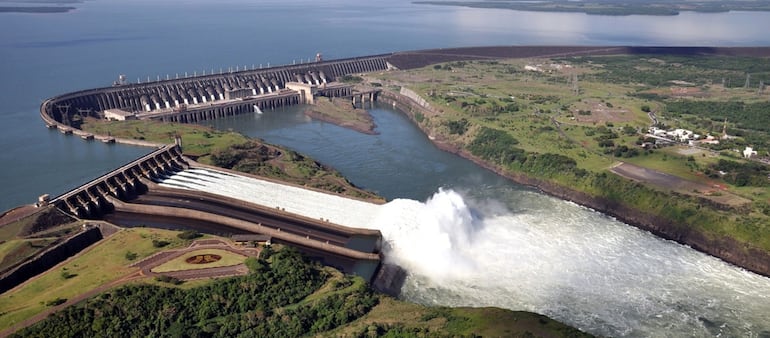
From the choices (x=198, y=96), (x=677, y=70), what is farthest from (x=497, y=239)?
(x=677, y=70)

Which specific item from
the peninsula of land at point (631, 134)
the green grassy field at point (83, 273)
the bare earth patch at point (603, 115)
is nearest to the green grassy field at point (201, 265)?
the green grassy field at point (83, 273)

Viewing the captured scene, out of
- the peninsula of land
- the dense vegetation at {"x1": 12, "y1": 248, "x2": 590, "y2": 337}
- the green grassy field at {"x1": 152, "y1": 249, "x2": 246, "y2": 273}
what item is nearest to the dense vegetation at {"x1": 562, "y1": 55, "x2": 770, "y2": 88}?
the peninsula of land

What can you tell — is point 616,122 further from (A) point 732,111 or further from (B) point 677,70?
(B) point 677,70

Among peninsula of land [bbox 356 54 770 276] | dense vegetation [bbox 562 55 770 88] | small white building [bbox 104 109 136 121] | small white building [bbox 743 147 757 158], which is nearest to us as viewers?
peninsula of land [bbox 356 54 770 276]

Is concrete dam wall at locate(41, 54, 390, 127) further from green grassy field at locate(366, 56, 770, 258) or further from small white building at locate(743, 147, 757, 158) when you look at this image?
small white building at locate(743, 147, 757, 158)

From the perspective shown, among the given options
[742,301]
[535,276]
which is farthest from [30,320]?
[742,301]
